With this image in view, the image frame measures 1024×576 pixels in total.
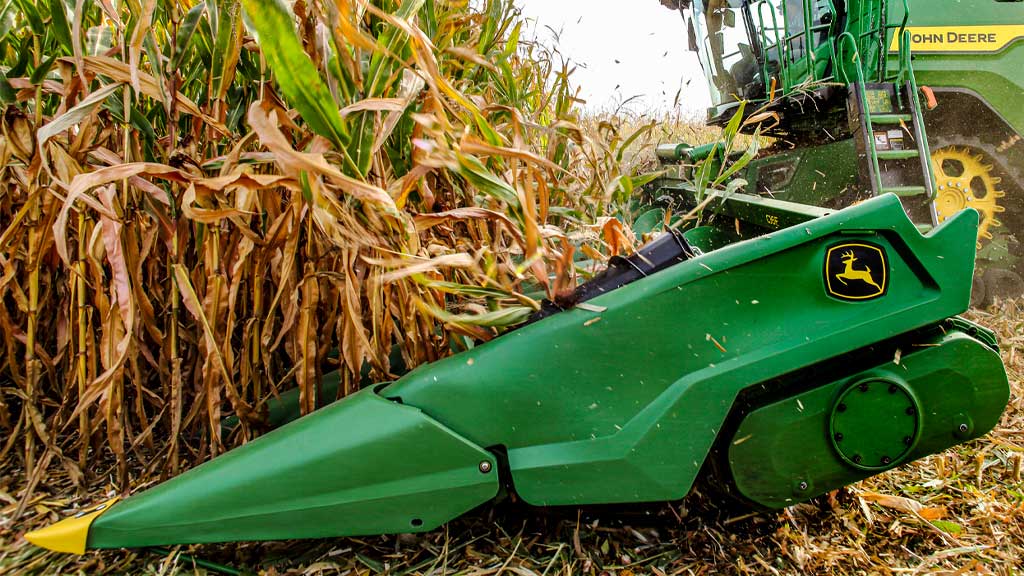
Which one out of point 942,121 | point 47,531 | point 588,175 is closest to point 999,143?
point 942,121

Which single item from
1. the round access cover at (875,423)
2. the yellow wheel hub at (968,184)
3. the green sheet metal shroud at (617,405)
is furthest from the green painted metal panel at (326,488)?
the yellow wheel hub at (968,184)

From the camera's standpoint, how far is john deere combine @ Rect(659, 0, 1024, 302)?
3.35m

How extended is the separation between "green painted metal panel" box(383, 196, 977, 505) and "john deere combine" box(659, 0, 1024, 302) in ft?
7.50

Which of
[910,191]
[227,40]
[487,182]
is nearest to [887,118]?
[910,191]

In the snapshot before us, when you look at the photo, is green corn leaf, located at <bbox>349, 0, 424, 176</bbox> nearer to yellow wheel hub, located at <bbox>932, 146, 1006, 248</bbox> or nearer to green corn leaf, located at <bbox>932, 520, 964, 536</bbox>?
green corn leaf, located at <bbox>932, 520, 964, 536</bbox>

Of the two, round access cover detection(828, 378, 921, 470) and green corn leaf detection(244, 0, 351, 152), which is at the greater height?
green corn leaf detection(244, 0, 351, 152)

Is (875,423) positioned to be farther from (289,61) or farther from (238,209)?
(238,209)

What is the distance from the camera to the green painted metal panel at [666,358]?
1.18 meters

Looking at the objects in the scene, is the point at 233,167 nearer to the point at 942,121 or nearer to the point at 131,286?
the point at 131,286

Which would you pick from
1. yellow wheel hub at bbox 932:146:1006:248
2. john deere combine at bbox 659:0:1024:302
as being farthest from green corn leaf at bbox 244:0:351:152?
yellow wheel hub at bbox 932:146:1006:248

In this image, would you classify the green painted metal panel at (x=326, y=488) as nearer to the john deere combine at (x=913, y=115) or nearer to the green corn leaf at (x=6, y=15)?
the green corn leaf at (x=6, y=15)

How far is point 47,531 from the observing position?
116 cm

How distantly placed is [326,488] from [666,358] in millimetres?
688

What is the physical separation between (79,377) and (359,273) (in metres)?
0.73
